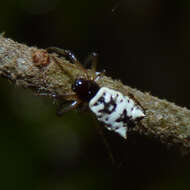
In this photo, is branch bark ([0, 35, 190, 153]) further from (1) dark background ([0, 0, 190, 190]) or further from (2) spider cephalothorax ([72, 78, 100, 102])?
(1) dark background ([0, 0, 190, 190])

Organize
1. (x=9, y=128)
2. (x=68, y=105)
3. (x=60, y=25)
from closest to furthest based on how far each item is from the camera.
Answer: (x=68, y=105) → (x=9, y=128) → (x=60, y=25)

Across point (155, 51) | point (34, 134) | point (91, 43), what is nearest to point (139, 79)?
point (155, 51)

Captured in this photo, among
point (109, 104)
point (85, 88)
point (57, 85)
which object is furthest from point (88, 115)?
point (57, 85)

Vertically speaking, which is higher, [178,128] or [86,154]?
[178,128]

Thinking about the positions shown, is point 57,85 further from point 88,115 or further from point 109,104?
point 88,115

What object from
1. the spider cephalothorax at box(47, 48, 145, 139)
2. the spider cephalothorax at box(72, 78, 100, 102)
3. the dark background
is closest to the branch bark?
the spider cephalothorax at box(47, 48, 145, 139)

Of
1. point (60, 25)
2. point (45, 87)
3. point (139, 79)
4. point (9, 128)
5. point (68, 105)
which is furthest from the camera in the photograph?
point (139, 79)

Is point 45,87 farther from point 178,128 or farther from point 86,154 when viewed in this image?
point 86,154
